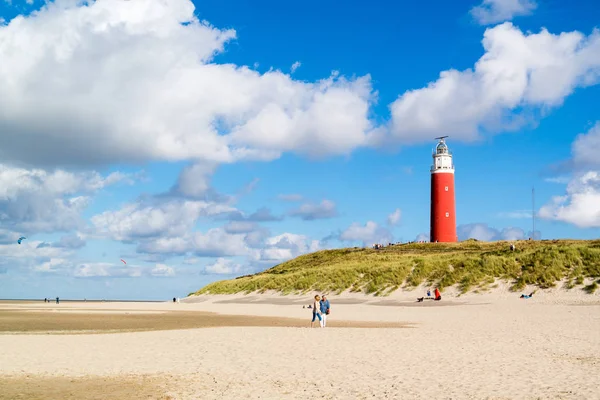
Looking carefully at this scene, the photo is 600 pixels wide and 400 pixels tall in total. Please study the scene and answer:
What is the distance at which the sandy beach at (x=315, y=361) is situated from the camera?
12688 mm

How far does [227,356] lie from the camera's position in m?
18.0

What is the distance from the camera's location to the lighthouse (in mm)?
78312

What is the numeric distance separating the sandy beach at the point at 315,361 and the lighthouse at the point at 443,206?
160 ft

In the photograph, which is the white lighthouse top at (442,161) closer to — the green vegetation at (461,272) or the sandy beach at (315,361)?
the green vegetation at (461,272)

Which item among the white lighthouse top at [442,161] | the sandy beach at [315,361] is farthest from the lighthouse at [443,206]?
the sandy beach at [315,361]

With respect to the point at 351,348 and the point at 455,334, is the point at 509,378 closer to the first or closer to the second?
the point at 351,348

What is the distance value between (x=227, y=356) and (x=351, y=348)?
4.13 m

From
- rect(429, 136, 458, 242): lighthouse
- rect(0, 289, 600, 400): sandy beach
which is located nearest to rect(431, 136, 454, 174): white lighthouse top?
rect(429, 136, 458, 242): lighthouse

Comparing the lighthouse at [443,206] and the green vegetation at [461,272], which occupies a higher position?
the lighthouse at [443,206]

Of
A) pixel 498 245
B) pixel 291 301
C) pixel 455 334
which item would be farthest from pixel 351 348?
pixel 498 245

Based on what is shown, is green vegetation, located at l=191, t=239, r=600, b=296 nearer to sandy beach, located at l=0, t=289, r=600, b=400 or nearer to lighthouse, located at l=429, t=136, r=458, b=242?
lighthouse, located at l=429, t=136, r=458, b=242

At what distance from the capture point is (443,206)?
78.1 metres

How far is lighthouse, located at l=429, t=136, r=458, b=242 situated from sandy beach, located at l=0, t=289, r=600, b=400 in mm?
48720

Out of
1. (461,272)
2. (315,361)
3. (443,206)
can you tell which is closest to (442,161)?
(443,206)
